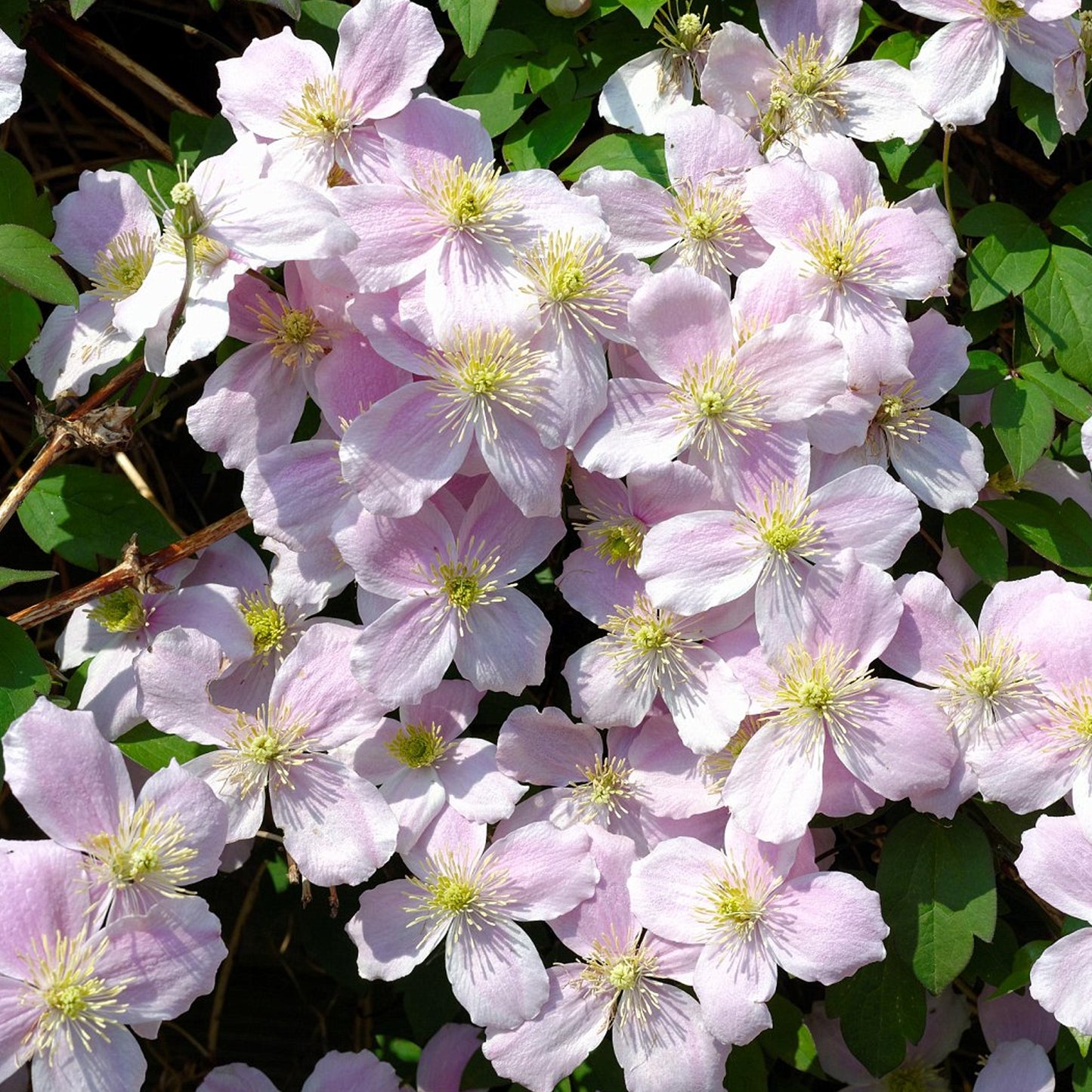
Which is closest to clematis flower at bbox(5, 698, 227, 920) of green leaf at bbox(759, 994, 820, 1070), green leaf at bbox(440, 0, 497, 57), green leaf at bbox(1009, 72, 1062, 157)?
green leaf at bbox(759, 994, 820, 1070)

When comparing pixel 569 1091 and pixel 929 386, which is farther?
pixel 569 1091

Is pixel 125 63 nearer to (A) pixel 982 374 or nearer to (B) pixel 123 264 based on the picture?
(B) pixel 123 264

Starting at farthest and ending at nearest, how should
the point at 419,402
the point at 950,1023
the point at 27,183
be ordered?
1. the point at 950,1023
2. the point at 27,183
3. the point at 419,402

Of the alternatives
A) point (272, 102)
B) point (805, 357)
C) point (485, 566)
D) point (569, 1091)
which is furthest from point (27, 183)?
point (569, 1091)

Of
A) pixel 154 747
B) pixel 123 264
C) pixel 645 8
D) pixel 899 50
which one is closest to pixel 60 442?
pixel 123 264

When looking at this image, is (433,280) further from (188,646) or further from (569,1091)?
(569,1091)

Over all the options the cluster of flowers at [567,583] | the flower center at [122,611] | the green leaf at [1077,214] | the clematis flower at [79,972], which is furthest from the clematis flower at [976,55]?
the clematis flower at [79,972]

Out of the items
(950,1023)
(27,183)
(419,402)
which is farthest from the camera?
(950,1023)
